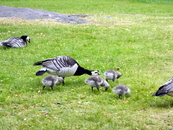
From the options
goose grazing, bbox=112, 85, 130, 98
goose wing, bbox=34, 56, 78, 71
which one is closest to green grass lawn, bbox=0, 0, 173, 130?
goose grazing, bbox=112, 85, 130, 98

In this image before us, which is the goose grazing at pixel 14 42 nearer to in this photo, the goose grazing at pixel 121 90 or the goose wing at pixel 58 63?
the goose wing at pixel 58 63

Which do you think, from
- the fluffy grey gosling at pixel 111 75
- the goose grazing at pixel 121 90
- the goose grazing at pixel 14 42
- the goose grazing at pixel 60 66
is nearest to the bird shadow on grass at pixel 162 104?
the goose grazing at pixel 121 90

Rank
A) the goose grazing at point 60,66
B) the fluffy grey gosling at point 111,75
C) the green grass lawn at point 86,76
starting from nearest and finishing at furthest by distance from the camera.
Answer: the green grass lawn at point 86,76 < the goose grazing at point 60,66 < the fluffy grey gosling at point 111,75

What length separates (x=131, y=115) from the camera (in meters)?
7.41

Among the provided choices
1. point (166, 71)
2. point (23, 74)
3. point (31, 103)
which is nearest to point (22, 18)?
point (23, 74)

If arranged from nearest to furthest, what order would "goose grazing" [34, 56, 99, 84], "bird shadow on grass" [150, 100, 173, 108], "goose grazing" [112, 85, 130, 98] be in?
"bird shadow on grass" [150, 100, 173, 108], "goose grazing" [112, 85, 130, 98], "goose grazing" [34, 56, 99, 84]

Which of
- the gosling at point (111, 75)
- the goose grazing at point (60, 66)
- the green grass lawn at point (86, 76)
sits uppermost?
the goose grazing at point (60, 66)

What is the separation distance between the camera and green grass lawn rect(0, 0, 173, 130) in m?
7.09

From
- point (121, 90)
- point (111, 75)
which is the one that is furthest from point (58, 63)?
point (121, 90)

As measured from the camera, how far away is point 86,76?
36.4 ft

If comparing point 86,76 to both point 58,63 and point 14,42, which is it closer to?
point 58,63

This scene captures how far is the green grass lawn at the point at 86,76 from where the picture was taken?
7086mm

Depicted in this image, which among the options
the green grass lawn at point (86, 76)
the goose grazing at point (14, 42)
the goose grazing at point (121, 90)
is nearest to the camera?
the green grass lawn at point (86, 76)

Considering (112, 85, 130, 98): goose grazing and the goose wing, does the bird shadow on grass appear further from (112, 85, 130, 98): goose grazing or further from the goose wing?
the goose wing
